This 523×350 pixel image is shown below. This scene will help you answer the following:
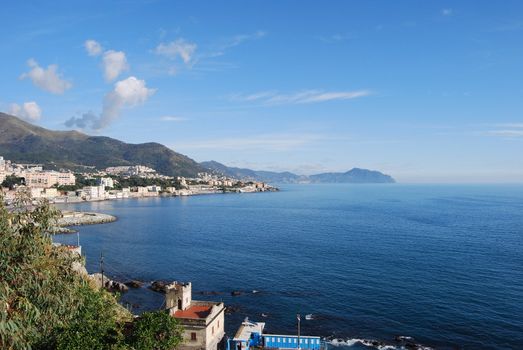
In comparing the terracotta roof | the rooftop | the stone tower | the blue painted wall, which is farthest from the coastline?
the blue painted wall

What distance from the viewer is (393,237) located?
101 meters

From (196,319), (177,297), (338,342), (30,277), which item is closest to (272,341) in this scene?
(338,342)

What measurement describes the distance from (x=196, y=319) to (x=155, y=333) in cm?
664

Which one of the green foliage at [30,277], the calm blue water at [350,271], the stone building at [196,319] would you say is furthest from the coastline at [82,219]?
the green foliage at [30,277]

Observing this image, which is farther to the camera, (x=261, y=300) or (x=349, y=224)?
(x=349, y=224)

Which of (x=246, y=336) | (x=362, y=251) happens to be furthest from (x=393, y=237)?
(x=246, y=336)

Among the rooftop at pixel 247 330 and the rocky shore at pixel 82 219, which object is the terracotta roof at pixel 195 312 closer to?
the rooftop at pixel 247 330

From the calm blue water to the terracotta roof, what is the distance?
9171 millimetres

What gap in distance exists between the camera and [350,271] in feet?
224

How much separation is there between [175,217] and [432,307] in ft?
364

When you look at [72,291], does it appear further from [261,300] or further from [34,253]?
[261,300]

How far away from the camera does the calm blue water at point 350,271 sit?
46.7 metres

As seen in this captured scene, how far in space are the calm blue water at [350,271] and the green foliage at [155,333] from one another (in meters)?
18.8

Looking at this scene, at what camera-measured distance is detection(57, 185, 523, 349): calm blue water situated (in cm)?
4669
